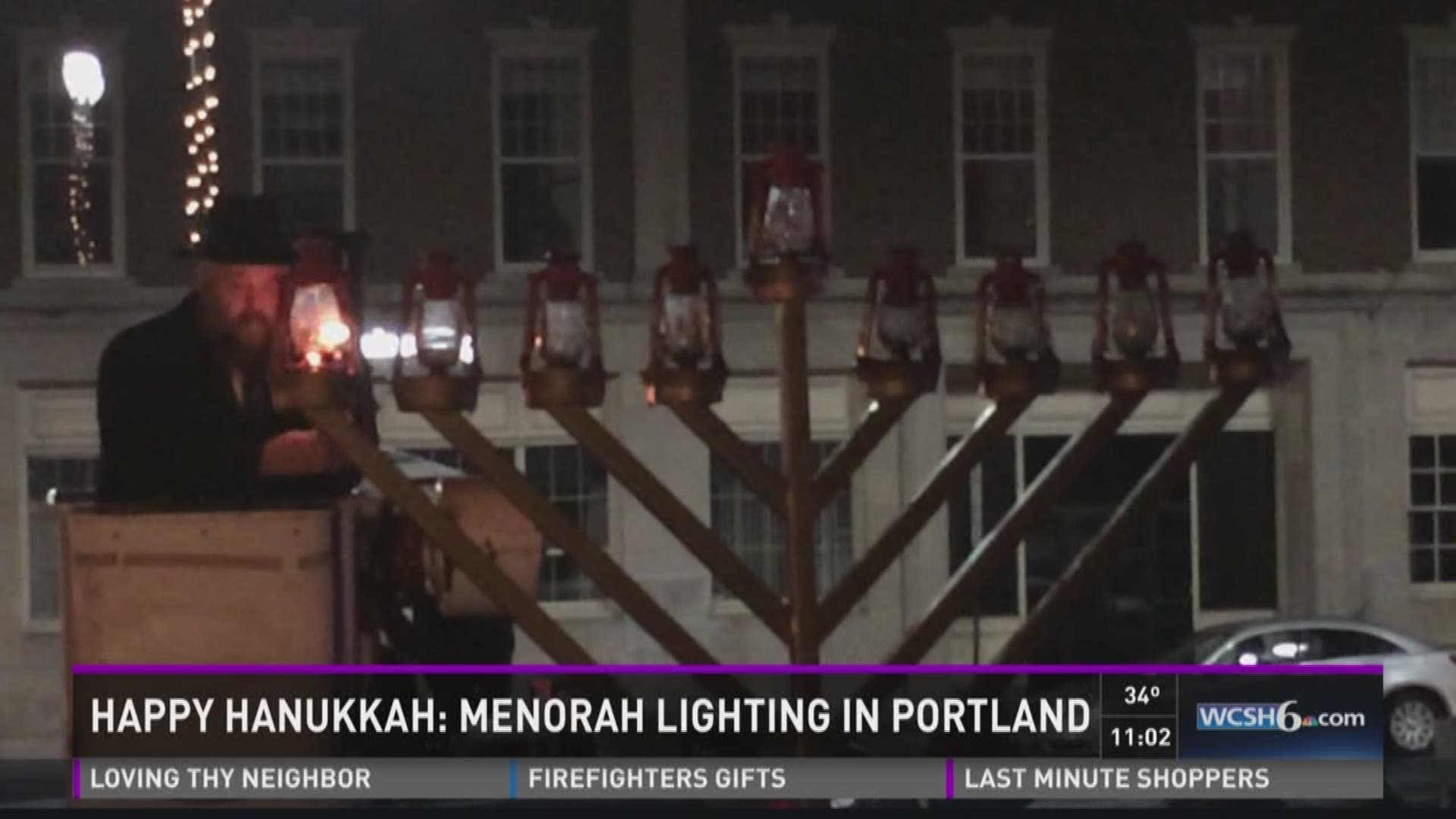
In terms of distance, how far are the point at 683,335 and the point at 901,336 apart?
327 mm

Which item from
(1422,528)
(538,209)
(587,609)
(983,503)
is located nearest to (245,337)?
(587,609)

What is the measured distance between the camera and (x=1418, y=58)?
34.3 feet

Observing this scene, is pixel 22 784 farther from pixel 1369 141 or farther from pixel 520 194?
pixel 1369 141

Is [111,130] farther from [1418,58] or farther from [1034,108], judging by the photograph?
[1418,58]

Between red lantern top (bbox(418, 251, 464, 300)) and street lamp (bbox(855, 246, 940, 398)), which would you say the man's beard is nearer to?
red lantern top (bbox(418, 251, 464, 300))

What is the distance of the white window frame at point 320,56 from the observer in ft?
34.2

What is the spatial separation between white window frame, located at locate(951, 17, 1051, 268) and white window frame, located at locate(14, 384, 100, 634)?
3.81 metres

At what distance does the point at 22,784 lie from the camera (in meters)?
5.89

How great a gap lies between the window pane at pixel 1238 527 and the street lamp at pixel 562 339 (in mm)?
7808

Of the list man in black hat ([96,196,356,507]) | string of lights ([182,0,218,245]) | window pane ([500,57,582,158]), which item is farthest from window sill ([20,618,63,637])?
man in black hat ([96,196,356,507])

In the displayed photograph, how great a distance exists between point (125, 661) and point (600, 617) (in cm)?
732

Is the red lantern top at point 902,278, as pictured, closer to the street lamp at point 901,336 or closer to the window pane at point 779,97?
the street lamp at point 901,336

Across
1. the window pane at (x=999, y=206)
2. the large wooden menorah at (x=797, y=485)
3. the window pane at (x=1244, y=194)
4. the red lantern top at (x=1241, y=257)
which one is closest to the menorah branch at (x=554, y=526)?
the large wooden menorah at (x=797, y=485)

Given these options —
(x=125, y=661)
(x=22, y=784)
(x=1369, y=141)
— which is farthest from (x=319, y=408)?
(x=1369, y=141)
